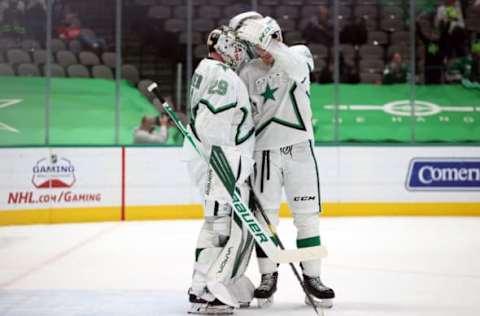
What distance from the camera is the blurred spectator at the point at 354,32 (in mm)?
9742

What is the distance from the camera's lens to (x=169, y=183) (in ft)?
28.1

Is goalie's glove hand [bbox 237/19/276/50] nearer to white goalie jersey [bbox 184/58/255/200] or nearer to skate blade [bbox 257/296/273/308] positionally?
white goalie jersey [bbox 184/58/255/200]

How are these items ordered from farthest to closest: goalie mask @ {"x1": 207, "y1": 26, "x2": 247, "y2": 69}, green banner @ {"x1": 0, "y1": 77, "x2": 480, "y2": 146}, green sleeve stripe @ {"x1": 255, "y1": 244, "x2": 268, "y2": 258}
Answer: green banner @ {"x1": 0, "y1": 77, "x2": 480, "y2": 146}
green sleeve stripe @ {"x1": 255, "y1": 244, "x2": 268, "y2": 258}
goalie mask @ {"x1": 207, "y1": 26, "x2": 247, "y2": 69}

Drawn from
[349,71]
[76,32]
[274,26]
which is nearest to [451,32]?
[349,71]

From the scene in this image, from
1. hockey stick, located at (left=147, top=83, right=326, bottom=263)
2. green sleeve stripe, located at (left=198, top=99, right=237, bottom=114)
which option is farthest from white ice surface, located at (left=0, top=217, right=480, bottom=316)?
green sleeve stripe, located at (left=198, top=99, right=237, bottom=114)

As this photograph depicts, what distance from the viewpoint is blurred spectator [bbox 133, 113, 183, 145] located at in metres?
8.87

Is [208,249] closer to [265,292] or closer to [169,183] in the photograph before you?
[265,292]

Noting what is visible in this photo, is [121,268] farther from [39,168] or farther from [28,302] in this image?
[39,168]

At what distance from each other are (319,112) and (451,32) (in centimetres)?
171

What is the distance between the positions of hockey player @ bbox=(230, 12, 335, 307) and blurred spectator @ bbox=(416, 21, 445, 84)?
18.9 feet

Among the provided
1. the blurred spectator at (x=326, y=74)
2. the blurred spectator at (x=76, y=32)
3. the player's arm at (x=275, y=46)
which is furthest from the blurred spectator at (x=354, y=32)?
the player's arm at (x=275, y=46)

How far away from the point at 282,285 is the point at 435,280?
0.82 meters

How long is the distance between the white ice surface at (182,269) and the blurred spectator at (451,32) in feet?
7.73

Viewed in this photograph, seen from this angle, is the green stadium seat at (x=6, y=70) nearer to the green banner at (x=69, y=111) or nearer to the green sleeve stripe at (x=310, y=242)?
the green banner at (x=69, y=111)
